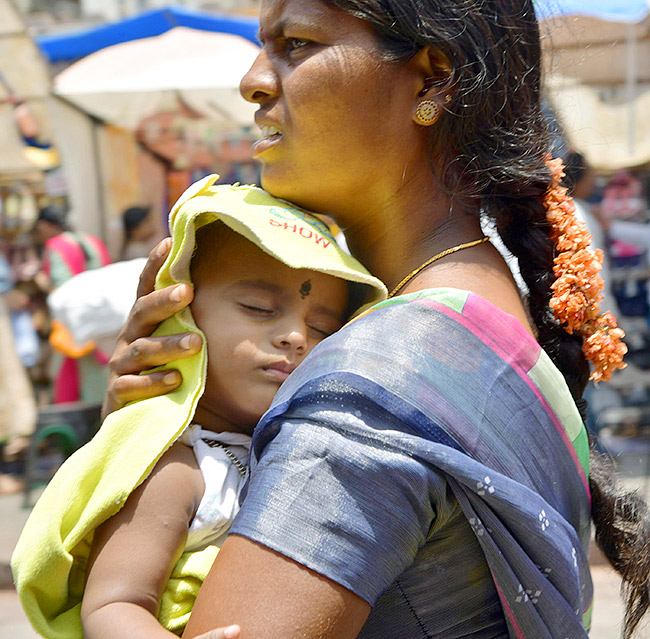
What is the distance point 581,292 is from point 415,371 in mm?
511

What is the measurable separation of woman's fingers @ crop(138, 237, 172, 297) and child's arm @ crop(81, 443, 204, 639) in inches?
17.1

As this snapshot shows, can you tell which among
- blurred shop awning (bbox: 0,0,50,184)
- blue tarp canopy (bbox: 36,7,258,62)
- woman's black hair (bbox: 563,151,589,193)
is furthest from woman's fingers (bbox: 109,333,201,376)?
blurred shop awning (bbox: 0,0,50,184)

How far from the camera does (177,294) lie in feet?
5.01

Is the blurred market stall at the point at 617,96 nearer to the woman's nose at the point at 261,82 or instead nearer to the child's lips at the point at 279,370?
the woman's nose at the point at 261,82

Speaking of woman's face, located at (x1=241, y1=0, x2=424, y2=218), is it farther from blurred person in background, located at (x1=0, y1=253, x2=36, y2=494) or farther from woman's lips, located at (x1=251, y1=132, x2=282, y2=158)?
blurred person in background, located at (x1=0, y1=253, x2=36, y2=494)

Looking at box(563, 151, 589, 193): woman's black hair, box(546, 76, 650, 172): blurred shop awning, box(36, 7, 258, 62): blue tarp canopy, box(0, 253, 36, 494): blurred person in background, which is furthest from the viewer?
box(36, 7, 258, 62): blue tarp canopy

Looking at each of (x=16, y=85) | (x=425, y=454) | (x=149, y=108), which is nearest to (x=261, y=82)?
(x=425, y=454)

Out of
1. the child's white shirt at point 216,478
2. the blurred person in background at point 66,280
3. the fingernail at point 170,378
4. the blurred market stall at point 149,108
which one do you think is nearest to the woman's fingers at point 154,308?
the fingernail at point 170,378

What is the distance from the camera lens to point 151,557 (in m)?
1.32

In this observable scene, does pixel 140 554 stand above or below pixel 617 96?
above

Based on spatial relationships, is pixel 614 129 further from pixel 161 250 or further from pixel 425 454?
pixel 425 454

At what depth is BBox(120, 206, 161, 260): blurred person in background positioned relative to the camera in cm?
694

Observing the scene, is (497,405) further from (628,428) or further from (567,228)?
(628,428)

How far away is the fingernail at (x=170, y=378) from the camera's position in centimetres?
151
